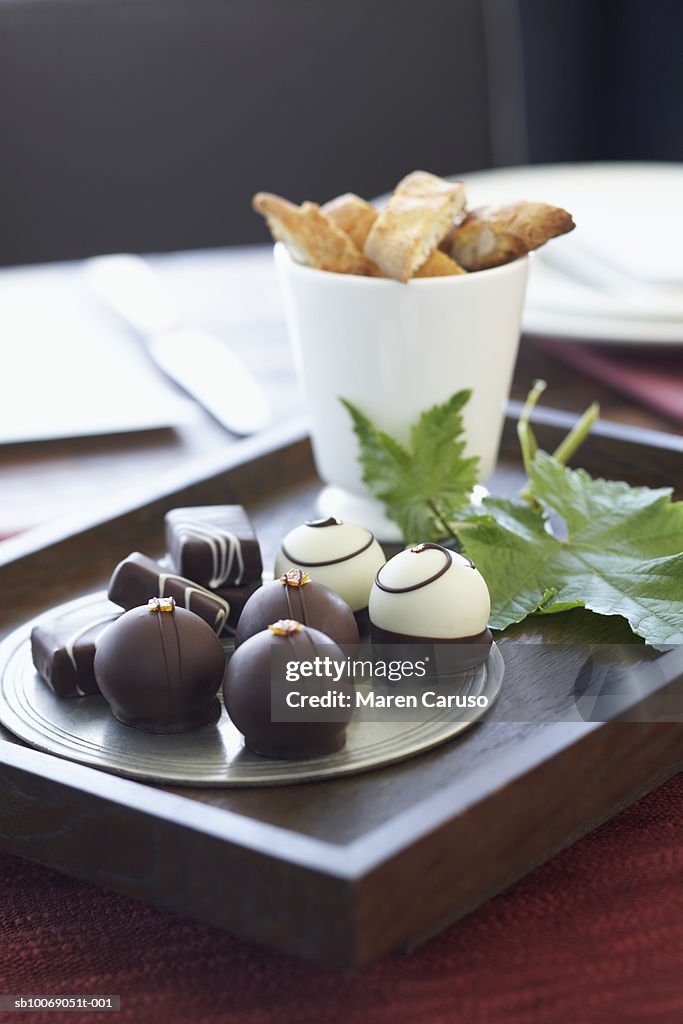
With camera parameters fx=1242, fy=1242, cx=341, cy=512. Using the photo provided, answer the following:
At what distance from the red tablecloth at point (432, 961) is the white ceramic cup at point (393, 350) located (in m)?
0.29

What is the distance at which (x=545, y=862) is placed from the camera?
0.49 metres

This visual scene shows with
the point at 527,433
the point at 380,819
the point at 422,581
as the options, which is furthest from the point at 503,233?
the point at 380,819

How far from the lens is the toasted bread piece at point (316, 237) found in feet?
2.33

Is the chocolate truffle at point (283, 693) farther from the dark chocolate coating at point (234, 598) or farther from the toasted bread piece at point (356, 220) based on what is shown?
the toasted bread piece at point (356, 220)

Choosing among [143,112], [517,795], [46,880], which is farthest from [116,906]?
[143,112]

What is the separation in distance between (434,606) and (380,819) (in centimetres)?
11

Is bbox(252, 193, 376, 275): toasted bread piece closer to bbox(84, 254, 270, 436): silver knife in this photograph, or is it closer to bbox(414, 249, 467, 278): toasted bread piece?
bbox(414, 249, 467, 278): toasted bread piece

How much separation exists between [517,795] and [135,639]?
167mm

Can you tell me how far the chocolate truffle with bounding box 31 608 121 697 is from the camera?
0.53 meters

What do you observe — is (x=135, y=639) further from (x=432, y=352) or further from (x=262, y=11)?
(x=262, y=11)

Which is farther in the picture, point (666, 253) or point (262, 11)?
point (262, 11)

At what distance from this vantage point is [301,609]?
0.52m

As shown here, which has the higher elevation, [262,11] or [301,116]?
[262,11]

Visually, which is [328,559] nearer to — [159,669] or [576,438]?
[159,669]
